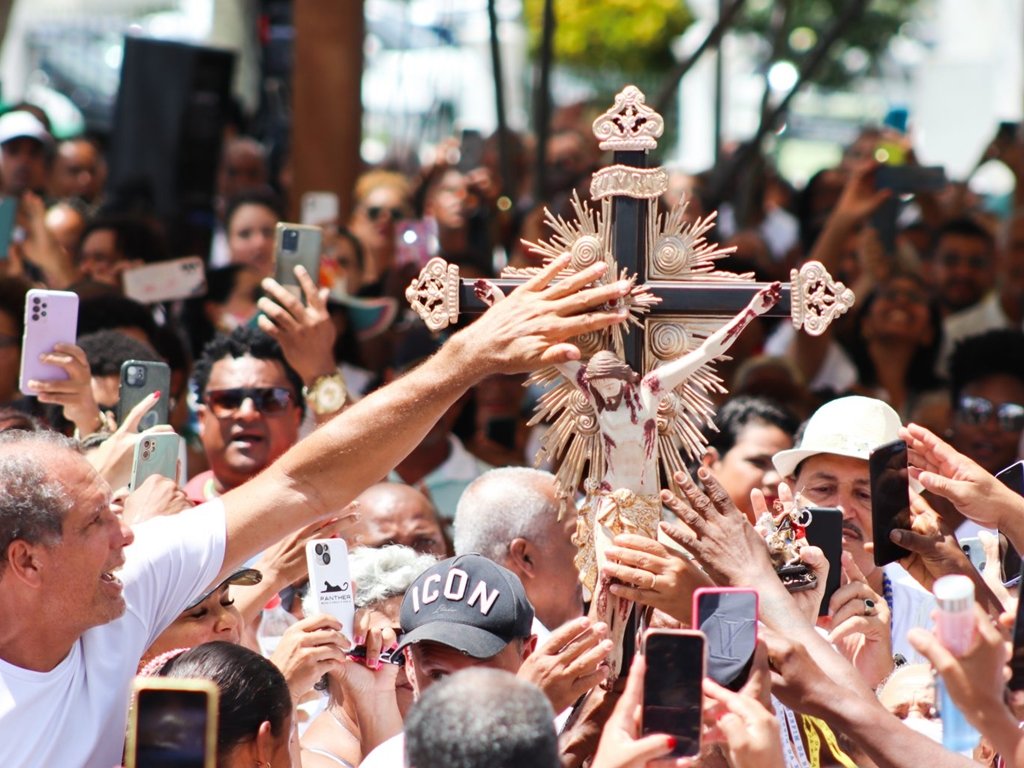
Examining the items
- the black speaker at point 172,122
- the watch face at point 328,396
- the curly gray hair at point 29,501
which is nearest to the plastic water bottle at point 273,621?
the watch face at point 328,396

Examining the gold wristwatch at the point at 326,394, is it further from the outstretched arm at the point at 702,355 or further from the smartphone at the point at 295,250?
the outstretched arm at the point at 702,355

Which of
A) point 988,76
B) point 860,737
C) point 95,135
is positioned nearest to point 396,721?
point 860,737

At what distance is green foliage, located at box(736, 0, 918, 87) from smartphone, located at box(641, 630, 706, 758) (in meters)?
19.1

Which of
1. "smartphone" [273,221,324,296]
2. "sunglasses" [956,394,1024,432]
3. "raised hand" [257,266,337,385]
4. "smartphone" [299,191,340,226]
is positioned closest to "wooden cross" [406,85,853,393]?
"raised hand" [257,266,337,385]

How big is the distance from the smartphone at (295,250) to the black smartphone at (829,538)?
7.22 ft

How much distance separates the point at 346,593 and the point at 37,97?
14.0 m

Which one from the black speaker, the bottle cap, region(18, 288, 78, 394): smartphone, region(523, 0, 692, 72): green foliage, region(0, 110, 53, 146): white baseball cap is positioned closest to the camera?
the bottle cap

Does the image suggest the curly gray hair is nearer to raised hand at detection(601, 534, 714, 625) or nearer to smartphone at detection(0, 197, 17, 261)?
raised hand at detection(601, 534, 714, 625)

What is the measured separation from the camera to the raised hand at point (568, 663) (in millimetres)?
3279

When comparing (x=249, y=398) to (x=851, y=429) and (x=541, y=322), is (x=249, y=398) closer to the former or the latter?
(x=851, y=429)

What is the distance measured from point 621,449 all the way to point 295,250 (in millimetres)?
2235

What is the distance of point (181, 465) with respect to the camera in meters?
4.56

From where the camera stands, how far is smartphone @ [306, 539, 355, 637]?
12.7 feet

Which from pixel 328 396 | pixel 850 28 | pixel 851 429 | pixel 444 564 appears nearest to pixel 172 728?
pixel 444 564
